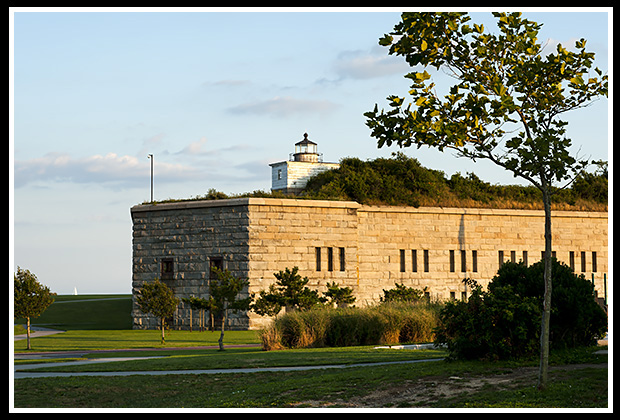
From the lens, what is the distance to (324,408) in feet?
38.5

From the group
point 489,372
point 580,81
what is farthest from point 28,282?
point 580,81

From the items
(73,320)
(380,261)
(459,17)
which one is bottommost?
(73,320)

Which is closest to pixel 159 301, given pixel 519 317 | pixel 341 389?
pixel 519 317

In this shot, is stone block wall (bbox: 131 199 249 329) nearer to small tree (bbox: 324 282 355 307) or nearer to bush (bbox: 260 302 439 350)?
small tree (bbox: 324 282 355 307)

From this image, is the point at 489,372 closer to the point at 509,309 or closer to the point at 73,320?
the point at 509,309

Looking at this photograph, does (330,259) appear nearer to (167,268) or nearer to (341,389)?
(167,268)

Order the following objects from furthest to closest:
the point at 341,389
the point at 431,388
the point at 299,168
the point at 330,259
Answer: the point at 299,168 < the point at 330,259 < the point at 341,389 < the point at 431,388

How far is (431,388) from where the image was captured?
12969 mm

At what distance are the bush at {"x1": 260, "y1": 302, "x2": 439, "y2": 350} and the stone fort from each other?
33.1 ft

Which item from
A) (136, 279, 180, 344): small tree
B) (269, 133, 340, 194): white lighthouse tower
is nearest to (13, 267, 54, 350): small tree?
(136, 279, 180, 344): small tree

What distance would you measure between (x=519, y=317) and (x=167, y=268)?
25.6 metres

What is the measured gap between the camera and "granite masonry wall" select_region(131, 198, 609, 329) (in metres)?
37.2

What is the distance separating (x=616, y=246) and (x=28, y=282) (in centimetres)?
2224

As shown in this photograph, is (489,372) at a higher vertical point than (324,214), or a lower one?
lower
